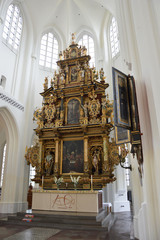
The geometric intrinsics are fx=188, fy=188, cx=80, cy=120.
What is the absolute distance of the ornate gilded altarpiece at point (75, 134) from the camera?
9.53 m

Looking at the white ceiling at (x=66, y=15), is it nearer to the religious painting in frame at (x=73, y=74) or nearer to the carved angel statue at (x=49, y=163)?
the religious painting in frame at (x=73, y=74)

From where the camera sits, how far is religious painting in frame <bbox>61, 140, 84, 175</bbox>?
32.1 ft

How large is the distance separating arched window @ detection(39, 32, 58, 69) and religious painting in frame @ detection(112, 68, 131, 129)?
11746 millimetres

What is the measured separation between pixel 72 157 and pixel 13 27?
9535 millimetres

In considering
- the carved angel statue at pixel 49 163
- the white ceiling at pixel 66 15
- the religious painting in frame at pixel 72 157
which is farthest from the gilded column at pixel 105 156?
the white ceiling at pixel 66 15

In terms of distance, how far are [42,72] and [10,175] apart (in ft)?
26.6

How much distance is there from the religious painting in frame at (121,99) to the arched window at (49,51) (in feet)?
38.5

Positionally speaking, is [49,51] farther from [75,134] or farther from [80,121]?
[75,134]

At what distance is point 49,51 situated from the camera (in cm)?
1570

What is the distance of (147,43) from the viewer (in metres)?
3.02

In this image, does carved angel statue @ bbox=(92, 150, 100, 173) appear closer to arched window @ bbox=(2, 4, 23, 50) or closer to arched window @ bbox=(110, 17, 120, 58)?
arched window @ bbox=(110, 17, 120, 58)

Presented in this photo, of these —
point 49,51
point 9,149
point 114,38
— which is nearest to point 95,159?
point 9,149

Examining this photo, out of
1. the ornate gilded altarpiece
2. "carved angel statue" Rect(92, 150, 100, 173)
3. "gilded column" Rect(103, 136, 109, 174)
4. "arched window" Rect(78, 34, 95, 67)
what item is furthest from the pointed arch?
"arched window" Rect(78, 34, 95, 67)

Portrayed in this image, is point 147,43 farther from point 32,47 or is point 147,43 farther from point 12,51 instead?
point 32,47
